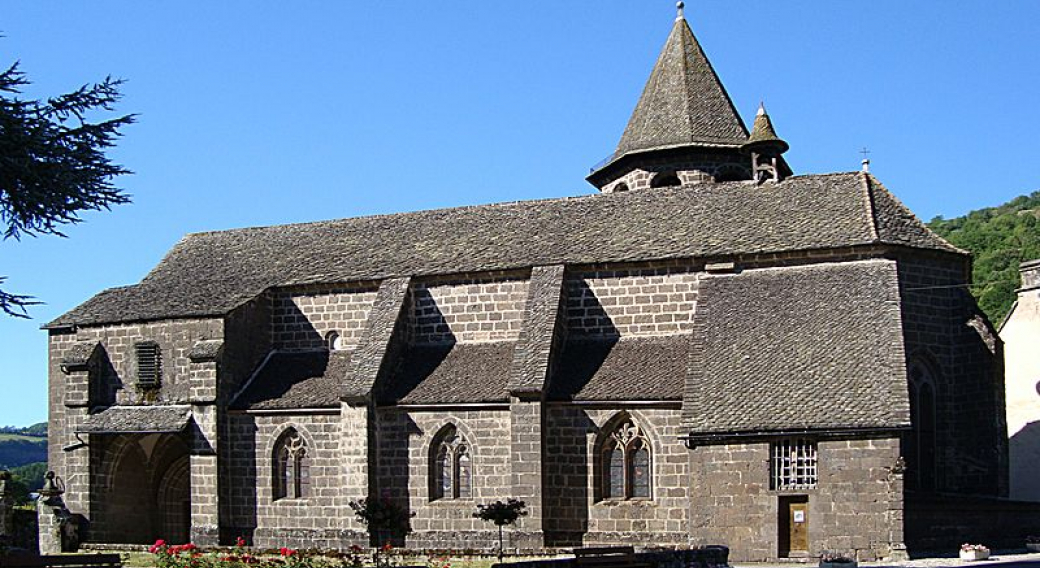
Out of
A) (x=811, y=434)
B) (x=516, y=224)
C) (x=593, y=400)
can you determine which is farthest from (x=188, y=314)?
(x=811, y=434)

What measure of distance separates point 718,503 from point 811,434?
261cm

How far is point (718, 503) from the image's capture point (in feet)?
99.6

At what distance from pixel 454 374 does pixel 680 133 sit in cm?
1291

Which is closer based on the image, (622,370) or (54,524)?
(622,370)

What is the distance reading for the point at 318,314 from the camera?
40562 millimetres

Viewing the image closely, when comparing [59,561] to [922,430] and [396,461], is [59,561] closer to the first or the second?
[396,461]

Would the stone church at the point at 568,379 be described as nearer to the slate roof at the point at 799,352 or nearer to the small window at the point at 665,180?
the slate roof at the point at 799,352

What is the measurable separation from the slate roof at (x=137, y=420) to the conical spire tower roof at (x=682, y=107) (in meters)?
17.1

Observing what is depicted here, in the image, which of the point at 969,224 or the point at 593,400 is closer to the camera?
the point at 593,400

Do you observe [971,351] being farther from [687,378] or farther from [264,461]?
[264,461]

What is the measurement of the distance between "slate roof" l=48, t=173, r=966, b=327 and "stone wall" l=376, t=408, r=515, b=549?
4.59m

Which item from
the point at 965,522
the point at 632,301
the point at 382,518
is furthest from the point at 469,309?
the point at 965,522

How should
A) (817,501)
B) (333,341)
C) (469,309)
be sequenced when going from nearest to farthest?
(817,501)
(469,309)
(333,341)

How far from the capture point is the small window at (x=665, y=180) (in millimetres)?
45134
